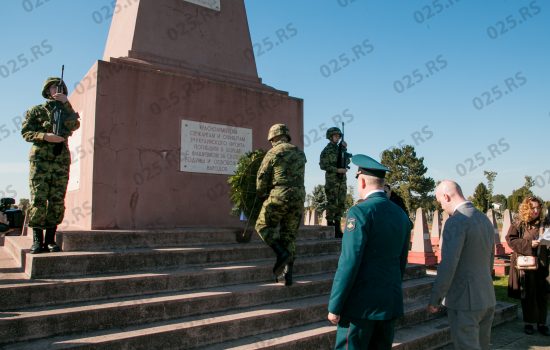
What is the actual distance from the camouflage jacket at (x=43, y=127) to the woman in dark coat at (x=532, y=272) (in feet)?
20.4

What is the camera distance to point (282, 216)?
17.1ft

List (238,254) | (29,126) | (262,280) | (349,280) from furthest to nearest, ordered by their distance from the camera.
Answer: (238,254) → (262,280) → (29,126) → (349,280)

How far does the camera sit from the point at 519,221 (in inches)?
231

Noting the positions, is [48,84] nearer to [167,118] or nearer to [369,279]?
[167,118]

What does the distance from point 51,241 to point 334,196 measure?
518 cm

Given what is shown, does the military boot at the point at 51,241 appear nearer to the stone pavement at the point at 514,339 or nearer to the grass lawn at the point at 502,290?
the stone pavement at the point at 514,339

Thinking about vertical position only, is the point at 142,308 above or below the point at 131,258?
below

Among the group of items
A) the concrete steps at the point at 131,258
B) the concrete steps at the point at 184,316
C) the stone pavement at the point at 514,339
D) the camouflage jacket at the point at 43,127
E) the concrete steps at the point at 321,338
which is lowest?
the stone pavement at the point at 514,339

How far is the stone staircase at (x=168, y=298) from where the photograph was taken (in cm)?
372

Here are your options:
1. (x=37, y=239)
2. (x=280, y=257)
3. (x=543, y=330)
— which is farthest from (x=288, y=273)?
(x=543, y=330)

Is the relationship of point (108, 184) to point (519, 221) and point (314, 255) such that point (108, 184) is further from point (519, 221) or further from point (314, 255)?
point (519, 221)

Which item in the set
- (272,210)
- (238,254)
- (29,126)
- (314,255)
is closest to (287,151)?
(272,210)

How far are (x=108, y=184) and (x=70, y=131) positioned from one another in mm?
1126

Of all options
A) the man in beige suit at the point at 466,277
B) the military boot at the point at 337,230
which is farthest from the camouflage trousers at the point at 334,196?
the man in beige suit at the point at 466,277
